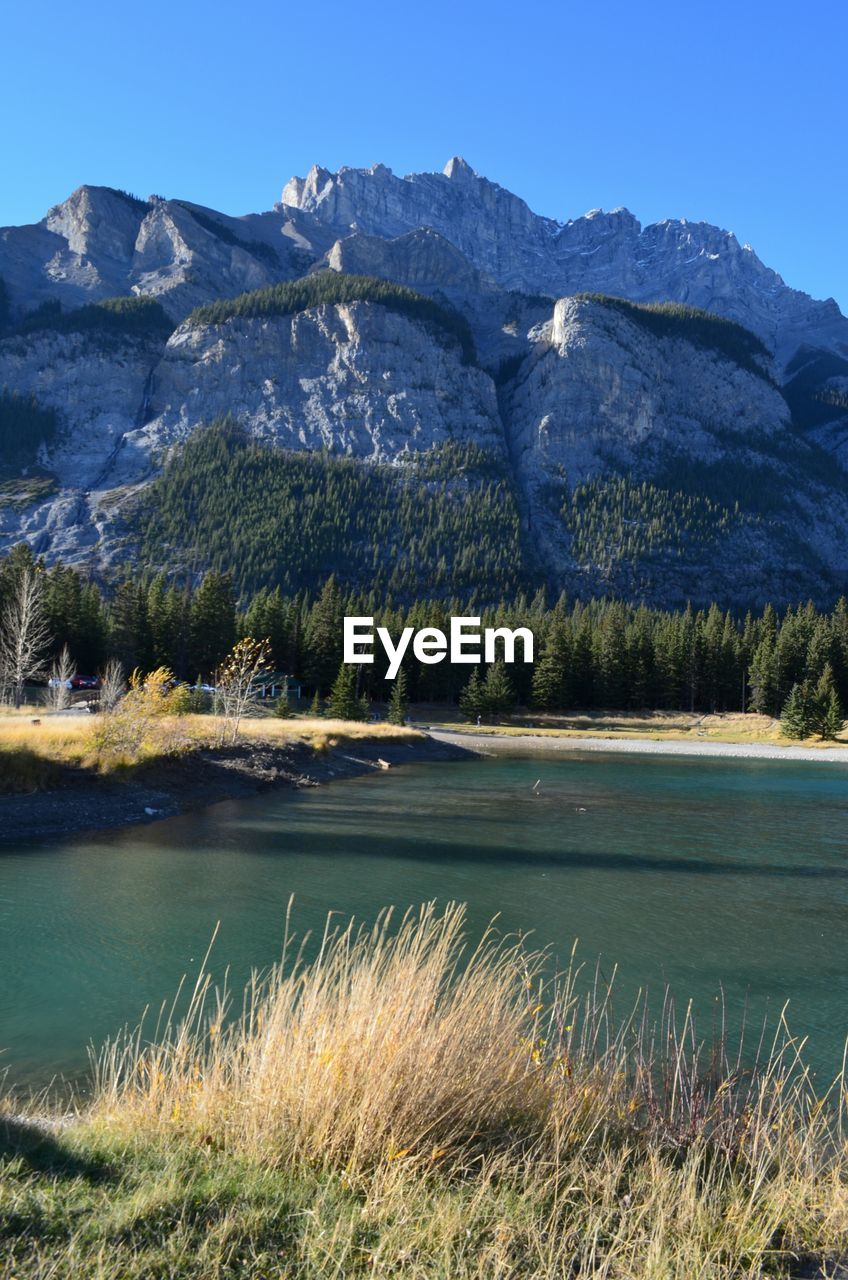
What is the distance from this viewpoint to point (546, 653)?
105 metres

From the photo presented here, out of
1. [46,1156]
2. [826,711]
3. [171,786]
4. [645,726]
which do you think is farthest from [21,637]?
[826,711]

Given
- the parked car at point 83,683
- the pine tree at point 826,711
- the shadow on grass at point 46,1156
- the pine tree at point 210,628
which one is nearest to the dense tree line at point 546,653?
the pine tree at point 210,628

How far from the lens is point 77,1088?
10.5 m

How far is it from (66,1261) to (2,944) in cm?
1541

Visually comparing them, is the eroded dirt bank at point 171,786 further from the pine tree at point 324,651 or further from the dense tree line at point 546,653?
the dense tree line at point 546,653

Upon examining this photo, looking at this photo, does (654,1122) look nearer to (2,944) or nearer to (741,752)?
(2,944)

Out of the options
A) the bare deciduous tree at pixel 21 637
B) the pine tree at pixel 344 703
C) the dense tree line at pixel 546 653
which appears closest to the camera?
the bare deciduous tree at pixel 21 637

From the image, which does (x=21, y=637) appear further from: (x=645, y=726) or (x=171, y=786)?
(x=645, y=726)

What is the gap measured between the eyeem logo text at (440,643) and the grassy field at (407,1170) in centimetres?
9207

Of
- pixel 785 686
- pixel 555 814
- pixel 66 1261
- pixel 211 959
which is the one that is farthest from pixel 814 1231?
pixel 785 686

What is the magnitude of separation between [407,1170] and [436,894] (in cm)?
1821

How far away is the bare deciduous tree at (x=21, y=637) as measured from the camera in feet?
174

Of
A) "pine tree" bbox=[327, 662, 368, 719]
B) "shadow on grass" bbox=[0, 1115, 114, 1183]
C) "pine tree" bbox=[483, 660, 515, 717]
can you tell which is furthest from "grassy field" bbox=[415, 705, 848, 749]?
"shadow on grass" bbox=[0, 1115, 114, 1183]

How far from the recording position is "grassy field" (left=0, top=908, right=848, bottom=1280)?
14.9ft
